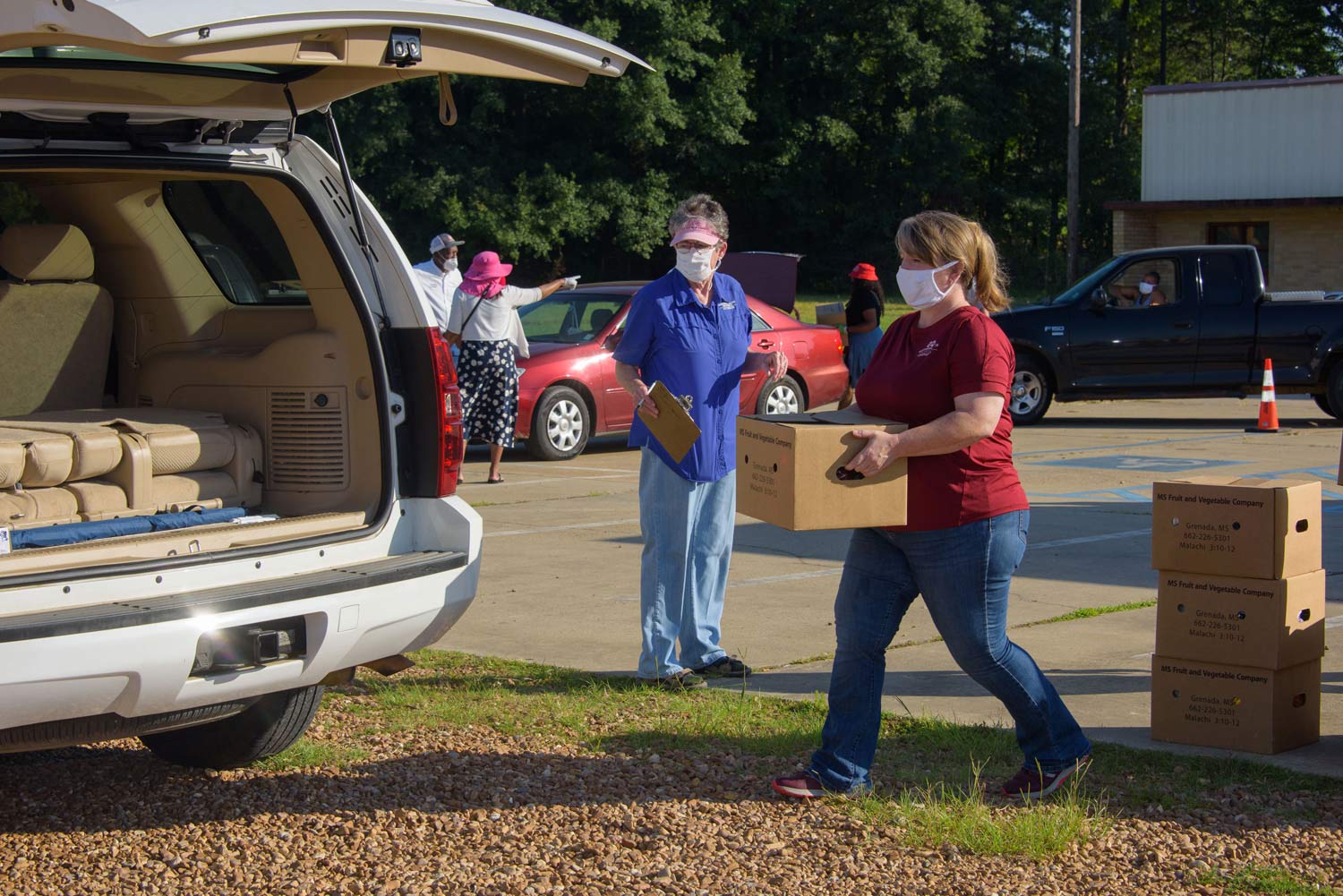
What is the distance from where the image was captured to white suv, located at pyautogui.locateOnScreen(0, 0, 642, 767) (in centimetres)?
392

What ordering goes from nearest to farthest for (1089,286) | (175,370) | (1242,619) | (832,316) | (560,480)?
(1242,619) < (175,370) < (560,480) < (832,316) < (1089,286)

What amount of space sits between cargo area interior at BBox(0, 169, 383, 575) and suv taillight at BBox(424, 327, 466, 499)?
24 centimetres

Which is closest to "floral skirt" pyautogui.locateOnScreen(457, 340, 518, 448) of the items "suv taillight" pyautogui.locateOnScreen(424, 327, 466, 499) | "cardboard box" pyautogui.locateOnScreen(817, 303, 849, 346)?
"cardboard box" pyautogui.locateOnScreen(817, 303, 849, 346)

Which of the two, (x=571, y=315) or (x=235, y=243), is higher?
(x=235, y=243)

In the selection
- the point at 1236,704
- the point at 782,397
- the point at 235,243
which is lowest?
the point at 1236,704

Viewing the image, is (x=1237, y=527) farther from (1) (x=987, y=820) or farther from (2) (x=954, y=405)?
(1) (x=987, y=820)

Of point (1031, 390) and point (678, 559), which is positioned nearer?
point (678, 559)

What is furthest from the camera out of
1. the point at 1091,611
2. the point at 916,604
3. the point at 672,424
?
the point at 916,604

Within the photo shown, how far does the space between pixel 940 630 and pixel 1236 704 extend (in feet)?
4.29

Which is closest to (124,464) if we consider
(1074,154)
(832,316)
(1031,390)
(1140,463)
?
(1140,463)

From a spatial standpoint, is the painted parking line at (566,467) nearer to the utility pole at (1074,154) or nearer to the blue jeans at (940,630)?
the blue jeans at (940,630)

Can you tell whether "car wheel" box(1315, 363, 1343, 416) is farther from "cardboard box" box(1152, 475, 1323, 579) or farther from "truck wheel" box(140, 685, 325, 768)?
"truck wheel" box(140, 685, 325, 768)

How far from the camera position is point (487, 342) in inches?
471

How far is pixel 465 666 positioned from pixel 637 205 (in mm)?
36882
